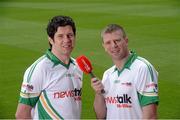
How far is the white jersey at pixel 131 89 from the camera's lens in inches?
187

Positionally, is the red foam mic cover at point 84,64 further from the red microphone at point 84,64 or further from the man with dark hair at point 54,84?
the man with dark hair at point 54,84

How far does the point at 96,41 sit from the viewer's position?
17.0 metres

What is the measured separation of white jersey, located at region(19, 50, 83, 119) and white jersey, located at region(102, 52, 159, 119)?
0.37 meters

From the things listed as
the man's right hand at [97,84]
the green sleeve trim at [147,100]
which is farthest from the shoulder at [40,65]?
the green sleeve trim at [147,100]

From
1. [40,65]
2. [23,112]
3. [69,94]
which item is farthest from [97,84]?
[23,112]

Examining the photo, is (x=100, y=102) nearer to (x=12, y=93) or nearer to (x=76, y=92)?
(x=76, y=92)

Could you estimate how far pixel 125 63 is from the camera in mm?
4902

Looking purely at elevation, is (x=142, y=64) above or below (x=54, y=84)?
above

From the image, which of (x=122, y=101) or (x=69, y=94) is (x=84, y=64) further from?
(x=122, y=101)

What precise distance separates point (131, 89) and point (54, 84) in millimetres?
811

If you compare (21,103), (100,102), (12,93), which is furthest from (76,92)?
(12,93)

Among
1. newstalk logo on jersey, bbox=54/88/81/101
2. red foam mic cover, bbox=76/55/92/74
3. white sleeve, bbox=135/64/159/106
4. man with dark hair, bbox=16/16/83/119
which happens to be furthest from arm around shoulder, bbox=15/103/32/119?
white sleeve, bbox=135/64/159/106

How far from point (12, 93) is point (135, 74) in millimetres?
6155

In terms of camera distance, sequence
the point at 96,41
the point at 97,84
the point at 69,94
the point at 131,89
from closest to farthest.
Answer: the point at 97,84
the point at 131,89
the point at 69,94
the point at 96,41
